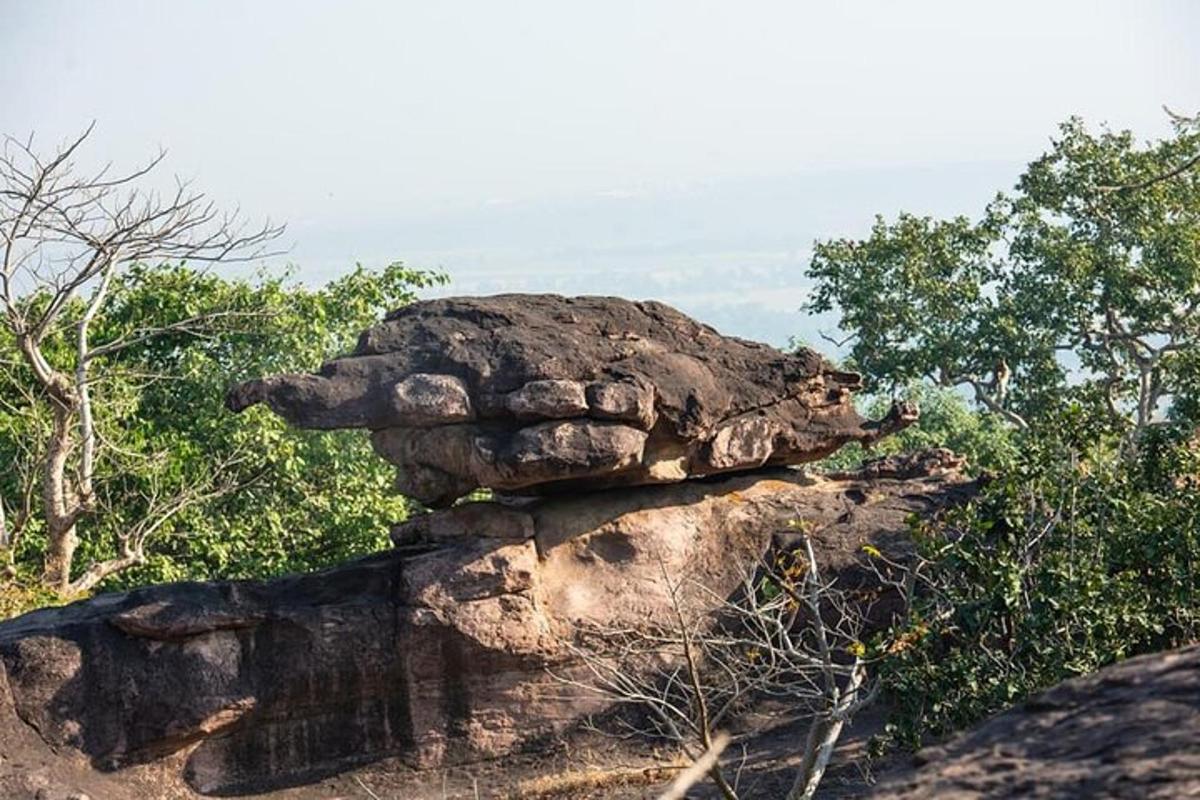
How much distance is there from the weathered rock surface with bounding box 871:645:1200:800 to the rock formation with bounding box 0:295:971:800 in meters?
11.5

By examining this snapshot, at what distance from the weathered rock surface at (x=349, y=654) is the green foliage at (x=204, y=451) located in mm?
6673

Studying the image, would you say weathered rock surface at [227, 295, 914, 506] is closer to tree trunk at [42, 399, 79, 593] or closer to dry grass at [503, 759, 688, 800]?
dry grass at [503, 759, 688, 800]

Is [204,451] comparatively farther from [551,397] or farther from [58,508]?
[551,397]

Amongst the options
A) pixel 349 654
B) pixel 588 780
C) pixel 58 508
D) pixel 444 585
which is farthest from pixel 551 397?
pixel 58 508

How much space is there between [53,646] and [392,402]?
3898 millimetres

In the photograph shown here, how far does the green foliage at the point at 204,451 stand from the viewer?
78.7 ft

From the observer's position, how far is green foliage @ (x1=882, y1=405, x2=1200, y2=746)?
13906mm

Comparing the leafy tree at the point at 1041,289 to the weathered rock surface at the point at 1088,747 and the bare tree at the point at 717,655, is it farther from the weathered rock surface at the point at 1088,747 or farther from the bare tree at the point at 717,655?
the weathered rock surface at the point at 1088,747

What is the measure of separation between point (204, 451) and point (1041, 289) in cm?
1292

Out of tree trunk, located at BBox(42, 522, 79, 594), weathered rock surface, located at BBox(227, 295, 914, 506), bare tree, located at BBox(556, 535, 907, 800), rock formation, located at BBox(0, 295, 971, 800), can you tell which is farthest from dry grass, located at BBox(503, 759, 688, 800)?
tree trunk, located at BBox(42, 522, 79, 594)

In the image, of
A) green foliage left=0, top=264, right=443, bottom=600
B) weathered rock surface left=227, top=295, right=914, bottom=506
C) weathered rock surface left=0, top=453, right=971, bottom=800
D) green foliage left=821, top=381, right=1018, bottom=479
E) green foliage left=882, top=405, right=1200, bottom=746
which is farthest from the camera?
green foliage left=821, top=381, right=1018, bottom=479

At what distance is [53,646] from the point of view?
1641 cm

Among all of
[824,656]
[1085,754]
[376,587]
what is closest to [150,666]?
[376,587]

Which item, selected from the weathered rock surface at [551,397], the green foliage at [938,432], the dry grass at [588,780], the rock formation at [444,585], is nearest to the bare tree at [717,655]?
the rock formation at [444,585]
